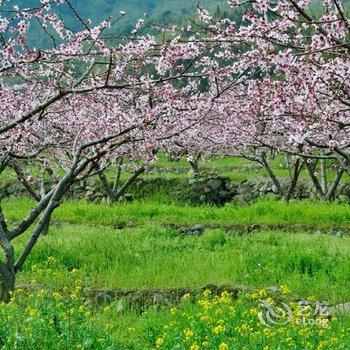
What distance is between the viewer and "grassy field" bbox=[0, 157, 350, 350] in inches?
243

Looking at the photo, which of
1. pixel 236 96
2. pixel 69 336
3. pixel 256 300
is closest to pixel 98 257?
pixel 256 300

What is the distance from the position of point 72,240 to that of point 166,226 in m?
3.81

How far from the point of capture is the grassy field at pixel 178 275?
617 centimetres

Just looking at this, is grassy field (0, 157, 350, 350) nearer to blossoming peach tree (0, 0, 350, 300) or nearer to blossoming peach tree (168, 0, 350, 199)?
blossoming peach tree (0, 0, 350, 300)

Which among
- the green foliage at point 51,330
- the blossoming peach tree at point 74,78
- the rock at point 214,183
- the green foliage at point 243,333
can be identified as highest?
the blossoming peach tree at point 74,78

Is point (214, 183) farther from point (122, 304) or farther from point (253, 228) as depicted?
point (122, 304)

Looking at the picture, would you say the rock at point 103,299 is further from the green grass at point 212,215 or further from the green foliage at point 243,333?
the green grass at point 212,215

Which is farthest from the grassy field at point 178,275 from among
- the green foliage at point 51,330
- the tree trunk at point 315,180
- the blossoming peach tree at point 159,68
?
the tree trunk at point 315,180

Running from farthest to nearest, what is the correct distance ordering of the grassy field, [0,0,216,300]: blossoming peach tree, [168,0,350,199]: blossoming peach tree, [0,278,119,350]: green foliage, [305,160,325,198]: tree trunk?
[305,160,325,198]: tree trunk < [168,0,350,199]: blossoming peach tree < [0,0,216,300]: blossoming peach tree < the grassy field < [0,278,119,350]: green foliage

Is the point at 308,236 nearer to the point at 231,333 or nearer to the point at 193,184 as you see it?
the point at 231,333

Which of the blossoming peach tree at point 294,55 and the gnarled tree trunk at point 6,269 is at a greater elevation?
the blossoming peach tree at point 294,55

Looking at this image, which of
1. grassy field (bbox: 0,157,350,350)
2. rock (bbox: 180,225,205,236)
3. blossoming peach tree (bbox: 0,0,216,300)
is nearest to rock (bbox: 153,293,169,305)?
grassy field (bbox: 0,157,350,350)

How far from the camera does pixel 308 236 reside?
14.5 meters

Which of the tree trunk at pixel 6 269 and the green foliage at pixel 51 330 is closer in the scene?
the green foliage at pixel 51 330
